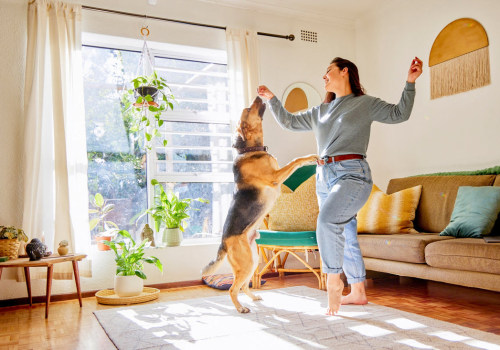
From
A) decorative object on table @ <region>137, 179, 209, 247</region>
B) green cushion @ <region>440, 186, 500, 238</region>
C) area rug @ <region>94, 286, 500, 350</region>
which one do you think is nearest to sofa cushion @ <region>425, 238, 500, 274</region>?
green cushion @ <region>440, 186, 500, 238</region>

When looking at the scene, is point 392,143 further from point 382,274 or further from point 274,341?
point 274,341

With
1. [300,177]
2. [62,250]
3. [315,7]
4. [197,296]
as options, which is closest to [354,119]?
[300,177]

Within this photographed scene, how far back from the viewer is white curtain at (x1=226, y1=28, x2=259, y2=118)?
425 cm

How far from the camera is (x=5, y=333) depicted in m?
2.50

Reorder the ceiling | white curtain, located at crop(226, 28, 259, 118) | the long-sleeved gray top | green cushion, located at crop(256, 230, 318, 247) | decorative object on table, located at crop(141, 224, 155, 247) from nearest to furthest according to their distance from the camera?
the long-sleeved gray top, green cushion, located at crop(256, 230, 318, 247), decorative object on table, located at crop(141, 224, 155, 247), white curtain, located at crop(226, 28, 259, 118), the ceiling

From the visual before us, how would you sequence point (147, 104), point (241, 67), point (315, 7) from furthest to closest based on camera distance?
point (315, 7), point (241, 67), point (147, 104)

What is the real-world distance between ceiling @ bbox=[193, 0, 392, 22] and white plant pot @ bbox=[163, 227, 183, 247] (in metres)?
2.27

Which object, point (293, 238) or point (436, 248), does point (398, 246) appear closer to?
point (436, 248)

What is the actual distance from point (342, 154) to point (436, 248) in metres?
0.98

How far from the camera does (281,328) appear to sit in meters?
2.25

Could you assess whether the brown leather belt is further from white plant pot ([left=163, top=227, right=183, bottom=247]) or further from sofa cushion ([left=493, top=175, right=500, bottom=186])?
white plant pot ([left=163, top=227, right=183, bottom=247])

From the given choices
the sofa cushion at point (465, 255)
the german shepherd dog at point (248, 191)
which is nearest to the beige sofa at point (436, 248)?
the sofa cushion at point (465, 255)

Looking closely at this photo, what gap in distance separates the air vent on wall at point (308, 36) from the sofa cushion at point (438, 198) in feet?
6.69

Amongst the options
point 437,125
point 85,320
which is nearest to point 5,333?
point 85,320
